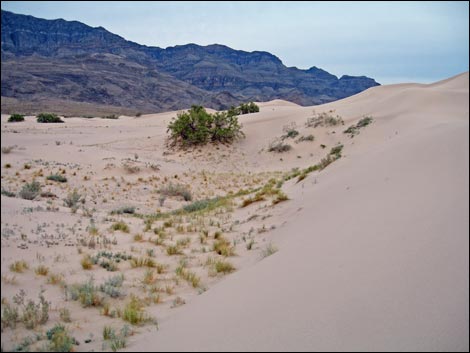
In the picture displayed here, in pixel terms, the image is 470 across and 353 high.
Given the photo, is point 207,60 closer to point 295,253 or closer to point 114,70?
point 114,70

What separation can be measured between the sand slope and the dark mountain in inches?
2098

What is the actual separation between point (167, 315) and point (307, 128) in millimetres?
24693

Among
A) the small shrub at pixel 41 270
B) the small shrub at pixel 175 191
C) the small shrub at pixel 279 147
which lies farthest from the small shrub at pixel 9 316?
the small shrub at pixel 279 147

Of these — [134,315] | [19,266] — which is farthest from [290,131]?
[134,315]

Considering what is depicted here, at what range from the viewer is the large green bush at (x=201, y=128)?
27062 millimetres

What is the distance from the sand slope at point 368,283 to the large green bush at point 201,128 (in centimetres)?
2238

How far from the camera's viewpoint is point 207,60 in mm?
178375

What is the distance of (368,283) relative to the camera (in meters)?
3.12

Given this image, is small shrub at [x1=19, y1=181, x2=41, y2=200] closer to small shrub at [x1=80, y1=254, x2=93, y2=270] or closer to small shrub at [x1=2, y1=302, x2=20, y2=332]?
small shrub at [x1=80, y1=254, x2=93, y2=270]

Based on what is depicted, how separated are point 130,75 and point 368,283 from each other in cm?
11901

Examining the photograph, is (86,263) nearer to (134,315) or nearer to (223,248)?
(134,315)

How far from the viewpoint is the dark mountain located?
3509 inches

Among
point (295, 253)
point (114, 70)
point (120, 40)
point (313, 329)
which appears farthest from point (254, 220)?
point (120, 40)

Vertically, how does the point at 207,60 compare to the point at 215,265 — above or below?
above
